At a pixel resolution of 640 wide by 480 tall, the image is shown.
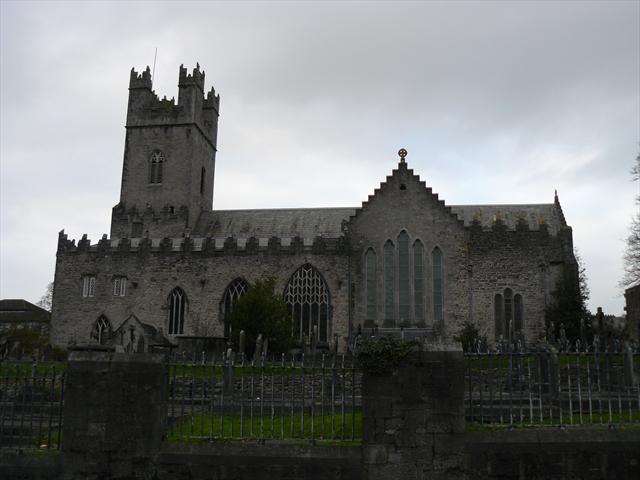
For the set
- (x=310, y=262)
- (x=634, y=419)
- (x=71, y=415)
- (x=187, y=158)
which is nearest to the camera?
(x=71, y=415)

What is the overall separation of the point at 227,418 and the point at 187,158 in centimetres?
3525

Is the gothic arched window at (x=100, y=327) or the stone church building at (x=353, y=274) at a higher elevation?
the stone church building at (x=353, y=274)

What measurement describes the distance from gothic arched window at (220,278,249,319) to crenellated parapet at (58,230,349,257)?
1779 mm

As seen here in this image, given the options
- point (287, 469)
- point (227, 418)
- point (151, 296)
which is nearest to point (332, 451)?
point (287, 469)

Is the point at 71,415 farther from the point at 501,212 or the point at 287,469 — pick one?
the point at 501,212

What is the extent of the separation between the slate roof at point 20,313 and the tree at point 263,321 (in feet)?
118

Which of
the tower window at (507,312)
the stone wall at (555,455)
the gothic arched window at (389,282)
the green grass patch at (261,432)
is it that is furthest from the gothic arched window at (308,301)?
the stone wall at (555,455)

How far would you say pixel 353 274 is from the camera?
130ft

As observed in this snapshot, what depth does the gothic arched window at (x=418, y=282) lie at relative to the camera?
38.7 meters

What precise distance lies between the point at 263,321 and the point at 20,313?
140 ft

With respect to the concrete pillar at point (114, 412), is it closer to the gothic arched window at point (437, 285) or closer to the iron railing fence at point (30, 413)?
the iron railing fence at point (30, 413)

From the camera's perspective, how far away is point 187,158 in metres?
49.8

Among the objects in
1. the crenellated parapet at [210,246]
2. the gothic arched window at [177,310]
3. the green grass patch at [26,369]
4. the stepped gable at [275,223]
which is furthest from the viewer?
the stepped gable at [275,223]

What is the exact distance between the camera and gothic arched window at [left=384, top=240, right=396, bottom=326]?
127 feet
